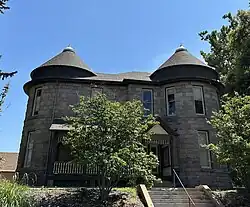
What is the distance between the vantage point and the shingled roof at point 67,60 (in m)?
19.7

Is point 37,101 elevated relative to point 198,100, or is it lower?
lower

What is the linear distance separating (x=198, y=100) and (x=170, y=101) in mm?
1918

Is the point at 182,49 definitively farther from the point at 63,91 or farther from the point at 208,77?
the point at 63,91

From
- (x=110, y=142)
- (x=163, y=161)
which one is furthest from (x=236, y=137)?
(x=163, y=161)

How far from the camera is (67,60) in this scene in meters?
20.2

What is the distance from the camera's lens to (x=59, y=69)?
762 inches

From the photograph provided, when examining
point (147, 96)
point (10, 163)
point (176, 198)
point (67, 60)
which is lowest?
point (176, 198)

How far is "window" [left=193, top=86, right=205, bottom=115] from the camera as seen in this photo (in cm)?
1842

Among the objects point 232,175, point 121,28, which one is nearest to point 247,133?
point 232,175

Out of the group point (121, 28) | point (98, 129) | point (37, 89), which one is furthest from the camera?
point (37, 89)

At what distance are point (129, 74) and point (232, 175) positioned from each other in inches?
416

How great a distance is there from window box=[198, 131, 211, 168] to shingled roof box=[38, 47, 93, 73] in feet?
30.9

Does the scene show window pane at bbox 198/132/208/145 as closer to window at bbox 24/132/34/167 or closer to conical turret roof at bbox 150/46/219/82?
conical turret roof at bbox 150/46/219/82

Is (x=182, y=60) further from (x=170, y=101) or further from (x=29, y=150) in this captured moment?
(x=29, y=150)
